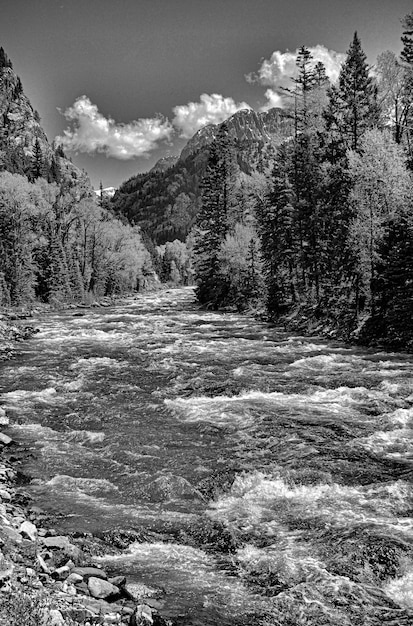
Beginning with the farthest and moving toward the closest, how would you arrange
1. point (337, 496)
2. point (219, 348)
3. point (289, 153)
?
1. point (289, 153)
2. point (219, 348)
3. point (337, 496)

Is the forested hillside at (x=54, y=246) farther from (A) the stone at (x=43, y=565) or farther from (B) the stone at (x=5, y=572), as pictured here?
(B) the stone at (x=5, y=572)

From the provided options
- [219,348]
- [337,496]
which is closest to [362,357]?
[219,348]

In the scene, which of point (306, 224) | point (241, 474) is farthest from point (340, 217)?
point (241, 474)

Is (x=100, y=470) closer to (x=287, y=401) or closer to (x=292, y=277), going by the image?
(x=287, y=401)

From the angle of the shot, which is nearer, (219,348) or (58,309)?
(219,348)

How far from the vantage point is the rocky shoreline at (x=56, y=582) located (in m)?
5.04

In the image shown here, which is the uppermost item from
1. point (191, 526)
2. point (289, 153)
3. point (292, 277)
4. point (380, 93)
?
point (380, 93)

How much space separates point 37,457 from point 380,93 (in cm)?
4353

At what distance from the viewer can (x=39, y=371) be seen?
22453mm

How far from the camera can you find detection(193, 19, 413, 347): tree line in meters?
28.8

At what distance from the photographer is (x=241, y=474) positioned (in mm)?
11195

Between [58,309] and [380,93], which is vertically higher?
[380,93]

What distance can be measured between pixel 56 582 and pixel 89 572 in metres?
0.84

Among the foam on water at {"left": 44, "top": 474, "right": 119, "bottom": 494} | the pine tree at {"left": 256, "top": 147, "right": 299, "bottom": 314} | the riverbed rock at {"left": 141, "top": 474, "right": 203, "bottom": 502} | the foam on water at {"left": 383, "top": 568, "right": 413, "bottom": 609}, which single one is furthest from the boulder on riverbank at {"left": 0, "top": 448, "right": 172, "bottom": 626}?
the pine tree at {"left": 256, "top": 147, "right": 299, "bottom": 314}
